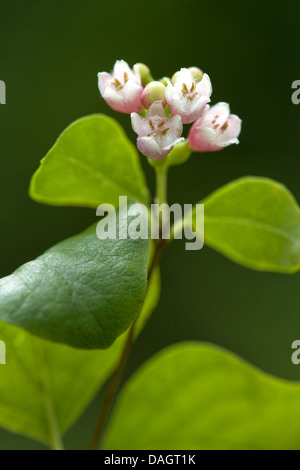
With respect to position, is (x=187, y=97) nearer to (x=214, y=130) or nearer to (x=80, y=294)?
(x=214, y=130)

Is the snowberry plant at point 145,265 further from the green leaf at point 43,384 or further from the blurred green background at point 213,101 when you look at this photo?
the blurred green background at point 213,101

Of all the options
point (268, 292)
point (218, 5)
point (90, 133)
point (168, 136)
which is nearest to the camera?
point (168, 136)

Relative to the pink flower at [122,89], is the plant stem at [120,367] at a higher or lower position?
lower

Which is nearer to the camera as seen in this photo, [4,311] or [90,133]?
[4,311]

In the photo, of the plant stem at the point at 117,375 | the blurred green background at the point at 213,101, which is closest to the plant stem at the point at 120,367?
the plant stem at the point at 117,375

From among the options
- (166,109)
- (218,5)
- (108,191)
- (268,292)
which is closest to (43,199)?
(108,191)
